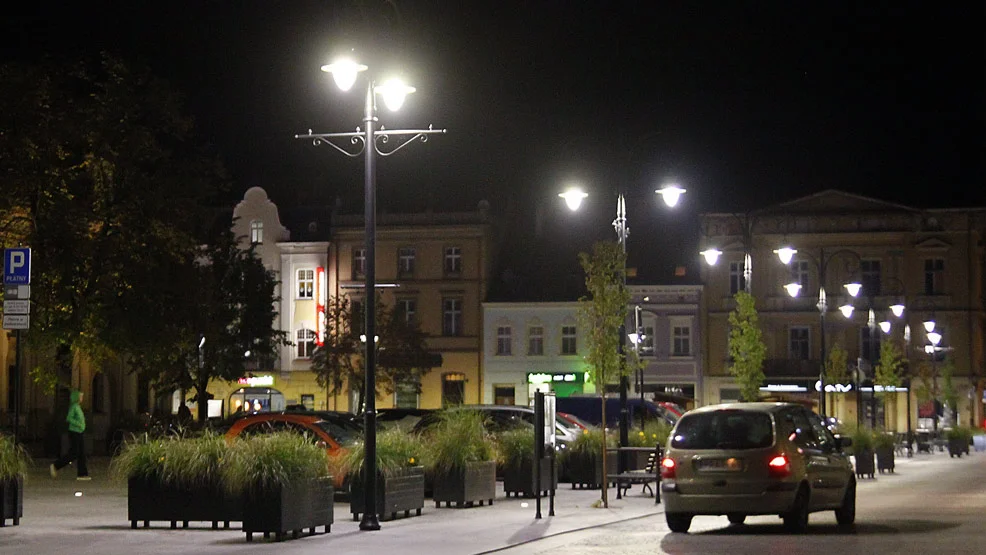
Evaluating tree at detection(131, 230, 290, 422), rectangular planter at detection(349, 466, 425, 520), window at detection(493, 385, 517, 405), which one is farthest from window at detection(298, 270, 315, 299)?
rectangular planter at detection(349, 466, 425, 520)

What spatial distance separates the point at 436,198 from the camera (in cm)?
8075

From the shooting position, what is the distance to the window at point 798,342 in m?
81.1

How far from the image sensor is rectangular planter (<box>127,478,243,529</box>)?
19.3 metres

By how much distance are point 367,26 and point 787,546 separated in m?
8.56

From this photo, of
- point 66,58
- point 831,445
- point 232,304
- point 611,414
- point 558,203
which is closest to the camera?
point 831,445

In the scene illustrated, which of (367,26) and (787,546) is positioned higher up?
(367,26)

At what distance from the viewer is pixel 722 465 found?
62.4 feet

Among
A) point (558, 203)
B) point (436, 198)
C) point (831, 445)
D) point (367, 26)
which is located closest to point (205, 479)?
point (367, 26)

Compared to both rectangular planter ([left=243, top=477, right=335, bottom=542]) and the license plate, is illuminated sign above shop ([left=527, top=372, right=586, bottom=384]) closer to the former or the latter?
the license plate

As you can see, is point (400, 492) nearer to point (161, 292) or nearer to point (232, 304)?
point (161, 292)

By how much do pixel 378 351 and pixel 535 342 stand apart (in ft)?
33.4

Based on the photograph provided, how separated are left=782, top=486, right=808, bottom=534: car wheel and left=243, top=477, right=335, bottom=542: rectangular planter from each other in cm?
597

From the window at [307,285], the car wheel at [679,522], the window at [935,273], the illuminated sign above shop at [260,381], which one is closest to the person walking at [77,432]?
the car wheel at [679,522]

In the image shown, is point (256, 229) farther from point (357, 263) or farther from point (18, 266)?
point (18, 266)
